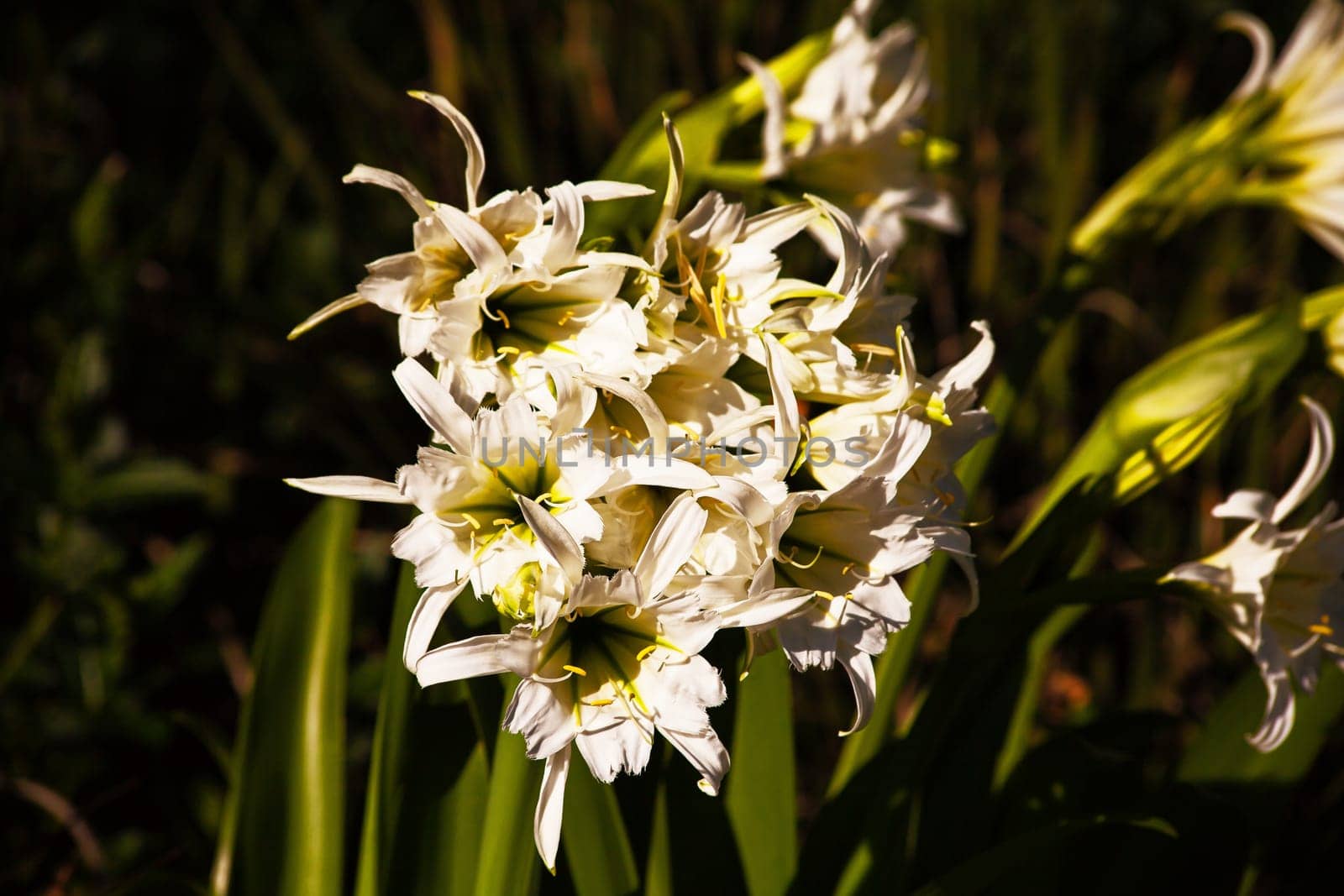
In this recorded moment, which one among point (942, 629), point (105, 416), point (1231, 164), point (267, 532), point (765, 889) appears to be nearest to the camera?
point (765, 889)

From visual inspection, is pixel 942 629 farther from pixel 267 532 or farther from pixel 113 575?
pixel 113 575

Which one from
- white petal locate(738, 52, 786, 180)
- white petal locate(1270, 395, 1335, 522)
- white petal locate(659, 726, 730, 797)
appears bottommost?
white petal locate(659, 726, 730, 797)

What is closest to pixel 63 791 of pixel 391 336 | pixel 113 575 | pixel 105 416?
pixel 113 575

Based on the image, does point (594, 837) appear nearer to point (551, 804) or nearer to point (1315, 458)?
point (551, 804)

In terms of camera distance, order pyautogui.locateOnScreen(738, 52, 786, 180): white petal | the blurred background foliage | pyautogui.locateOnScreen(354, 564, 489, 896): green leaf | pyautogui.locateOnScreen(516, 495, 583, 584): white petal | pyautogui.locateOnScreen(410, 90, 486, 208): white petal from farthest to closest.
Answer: the blurred background foliage → pyautogui.locateOnScreen(738, 52, 786, 180): white petal → pyautogui.locateOnScreen(354, 564, 489, 896): green leaf → pyautogui.locateOnScreen(410, 90, 486, 208): white petal → pyautogui.locateOnScreen(516, 495, 583, 584): white petal

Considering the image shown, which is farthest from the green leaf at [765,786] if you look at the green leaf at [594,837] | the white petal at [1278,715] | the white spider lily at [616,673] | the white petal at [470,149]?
the white petal at [470,149]

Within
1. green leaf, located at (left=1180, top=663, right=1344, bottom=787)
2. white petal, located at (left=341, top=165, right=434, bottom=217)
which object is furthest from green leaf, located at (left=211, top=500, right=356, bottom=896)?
green leaf, located at (left=1180, top=663, right=1344, bottom=787)

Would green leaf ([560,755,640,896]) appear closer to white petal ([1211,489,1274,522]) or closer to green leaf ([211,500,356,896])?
green leaf ([211,500,356,896])

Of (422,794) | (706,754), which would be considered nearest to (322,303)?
(422,794)
